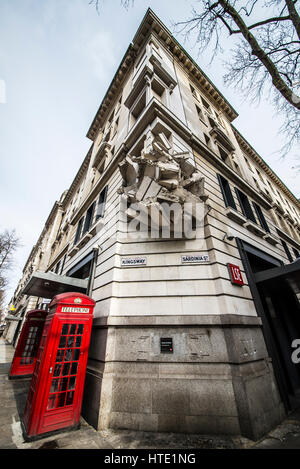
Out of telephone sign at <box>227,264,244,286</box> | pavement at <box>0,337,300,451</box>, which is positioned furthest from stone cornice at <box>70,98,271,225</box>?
pavement at <box>0,337,300,451</box>

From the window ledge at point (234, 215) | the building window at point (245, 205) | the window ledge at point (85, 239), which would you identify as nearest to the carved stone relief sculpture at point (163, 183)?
the window ledge at point (234, 215)

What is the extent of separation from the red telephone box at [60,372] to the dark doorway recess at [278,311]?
5671 mm

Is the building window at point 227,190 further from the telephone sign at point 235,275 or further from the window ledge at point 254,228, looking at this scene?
the telephone sign at point 235,275

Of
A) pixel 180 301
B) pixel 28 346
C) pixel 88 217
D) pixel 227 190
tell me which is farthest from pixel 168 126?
pixel 28 346

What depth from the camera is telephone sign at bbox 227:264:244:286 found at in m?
5.73

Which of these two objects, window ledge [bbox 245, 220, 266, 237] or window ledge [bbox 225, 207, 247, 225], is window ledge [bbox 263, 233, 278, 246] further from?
window ledge [bbox 225, 207, 247, 225]

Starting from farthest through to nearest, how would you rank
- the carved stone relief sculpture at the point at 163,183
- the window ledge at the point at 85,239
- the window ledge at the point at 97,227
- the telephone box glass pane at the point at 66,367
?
the window ledge at the point at 85,239
the window ledge at the point at 97,227
the carved stone relief sculpture at the point at 163,183
the telephone box glass pane at the point at 66,367

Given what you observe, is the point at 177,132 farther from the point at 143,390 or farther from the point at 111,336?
the point at 143,390

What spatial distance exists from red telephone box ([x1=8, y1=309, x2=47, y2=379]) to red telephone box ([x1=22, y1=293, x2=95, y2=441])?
244 inches

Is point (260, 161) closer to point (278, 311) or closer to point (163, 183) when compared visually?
point (278, 311)

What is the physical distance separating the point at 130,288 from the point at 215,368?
119 inches

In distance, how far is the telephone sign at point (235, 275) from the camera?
5.73 metres
